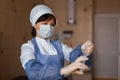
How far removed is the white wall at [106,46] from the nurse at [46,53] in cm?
317

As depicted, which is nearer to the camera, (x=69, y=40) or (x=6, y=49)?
(x=6, y=49)

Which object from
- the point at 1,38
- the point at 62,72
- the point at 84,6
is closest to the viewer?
the point at 62,72

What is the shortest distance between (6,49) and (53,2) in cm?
123

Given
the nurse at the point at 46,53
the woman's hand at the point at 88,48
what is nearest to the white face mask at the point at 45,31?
the nurse at the point at 46,53

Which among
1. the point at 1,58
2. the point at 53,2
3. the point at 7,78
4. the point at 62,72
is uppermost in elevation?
the point at 53,2

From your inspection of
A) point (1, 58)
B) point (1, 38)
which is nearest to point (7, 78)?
point (1, 58)

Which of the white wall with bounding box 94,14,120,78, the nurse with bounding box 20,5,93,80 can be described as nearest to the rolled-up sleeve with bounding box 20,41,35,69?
the nurse with bounding box 20,5,93,80

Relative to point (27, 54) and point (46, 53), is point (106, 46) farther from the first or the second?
point (27, 54)

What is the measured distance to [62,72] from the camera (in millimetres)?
759

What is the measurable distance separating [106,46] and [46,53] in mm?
3326

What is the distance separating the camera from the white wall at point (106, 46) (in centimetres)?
405

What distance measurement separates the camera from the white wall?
4.05 m

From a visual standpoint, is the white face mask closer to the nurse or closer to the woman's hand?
the nurse

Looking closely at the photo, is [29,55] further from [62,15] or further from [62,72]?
[62,15]
